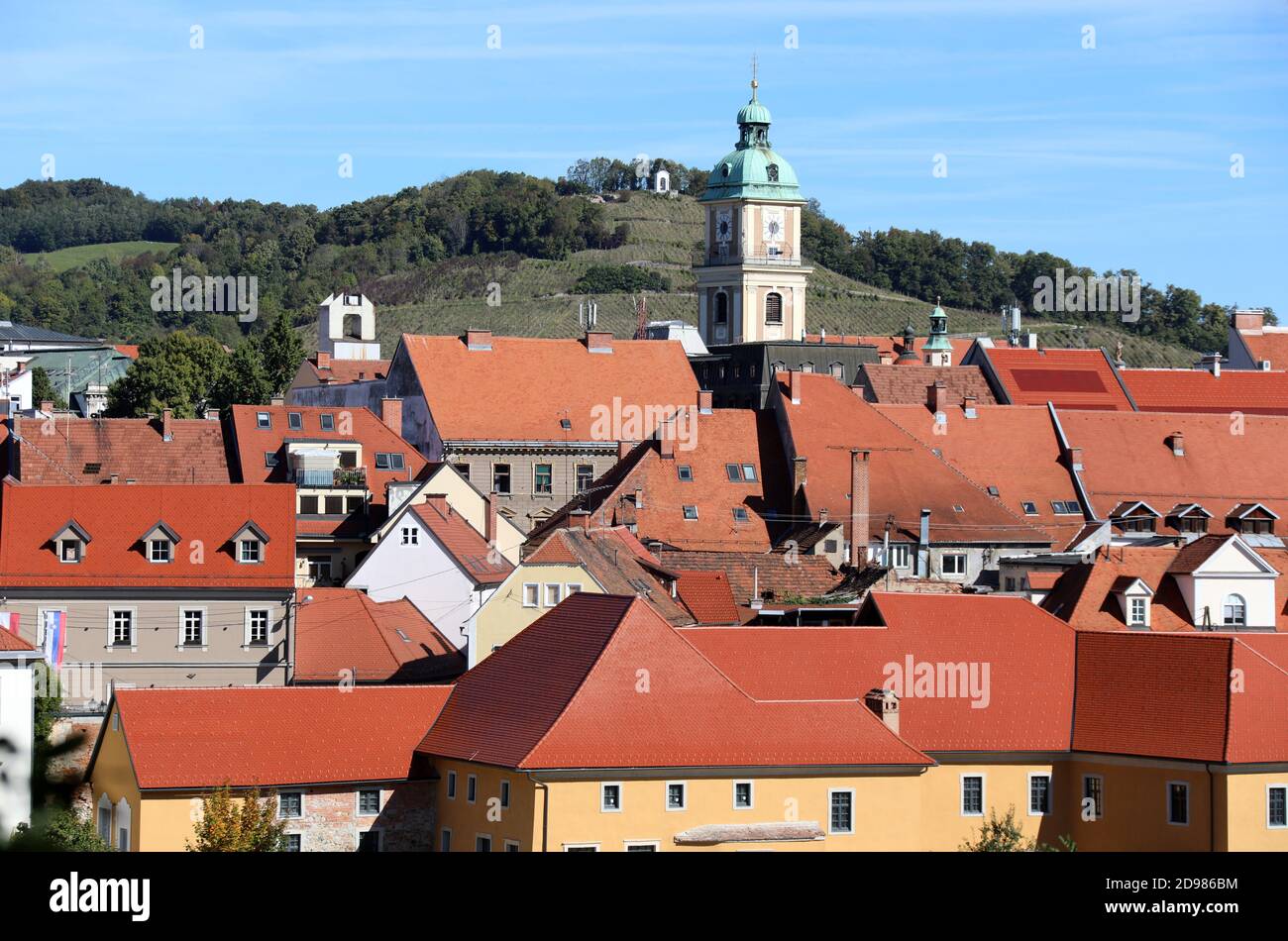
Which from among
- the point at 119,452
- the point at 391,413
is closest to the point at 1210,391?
the point at 391,413

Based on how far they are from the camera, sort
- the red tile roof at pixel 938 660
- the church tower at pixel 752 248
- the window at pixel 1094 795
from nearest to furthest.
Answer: the window at pixel 1094 795 → the red tile roof at pixel 938 660 → the church tower at pixel 752 248

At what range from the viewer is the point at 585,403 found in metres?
73.1

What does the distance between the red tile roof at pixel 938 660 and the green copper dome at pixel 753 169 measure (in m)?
64.7

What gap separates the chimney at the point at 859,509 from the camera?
61094mm

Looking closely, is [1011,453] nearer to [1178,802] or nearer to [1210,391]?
[1210,391]

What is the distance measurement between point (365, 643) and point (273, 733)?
9.89 m

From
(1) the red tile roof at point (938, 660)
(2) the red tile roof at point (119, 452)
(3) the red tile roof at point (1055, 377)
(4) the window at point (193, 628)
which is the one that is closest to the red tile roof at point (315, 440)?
(2) the red tile roof at point (119, 452)

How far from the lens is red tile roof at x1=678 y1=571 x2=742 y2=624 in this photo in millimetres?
51312

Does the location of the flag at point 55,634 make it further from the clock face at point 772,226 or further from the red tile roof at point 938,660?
the clock face at point 772,226

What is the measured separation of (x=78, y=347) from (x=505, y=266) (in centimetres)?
3752

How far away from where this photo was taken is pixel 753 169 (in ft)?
359

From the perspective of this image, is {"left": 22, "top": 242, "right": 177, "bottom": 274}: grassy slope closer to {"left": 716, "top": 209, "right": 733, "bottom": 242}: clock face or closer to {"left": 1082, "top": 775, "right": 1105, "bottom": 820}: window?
{"left": 716, "top": 209, "right": 733, "bottom": 242}: clock face
